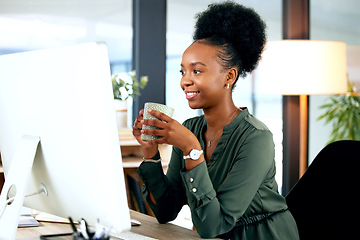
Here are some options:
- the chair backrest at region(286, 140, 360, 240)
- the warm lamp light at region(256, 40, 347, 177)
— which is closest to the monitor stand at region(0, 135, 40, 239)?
the chair backrest at region(286, 140, 360, 240)

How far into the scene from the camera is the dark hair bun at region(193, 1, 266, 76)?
150cm

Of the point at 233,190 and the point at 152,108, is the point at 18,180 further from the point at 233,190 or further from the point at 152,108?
the point at 233,190

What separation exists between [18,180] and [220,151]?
1.96 feet

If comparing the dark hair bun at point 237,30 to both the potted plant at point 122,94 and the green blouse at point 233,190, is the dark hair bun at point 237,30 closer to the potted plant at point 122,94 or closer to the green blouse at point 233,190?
the green blouse at point 233,190

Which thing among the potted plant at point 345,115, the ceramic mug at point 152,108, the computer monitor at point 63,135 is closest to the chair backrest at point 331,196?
the ceramic mug at point 152,108

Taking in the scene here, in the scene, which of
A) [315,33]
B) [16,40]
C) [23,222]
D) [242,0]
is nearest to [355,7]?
[315,33]

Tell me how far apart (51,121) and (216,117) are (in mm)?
613

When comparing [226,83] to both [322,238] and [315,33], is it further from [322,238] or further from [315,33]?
[315,33]

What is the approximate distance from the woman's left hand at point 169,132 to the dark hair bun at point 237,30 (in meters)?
0.38

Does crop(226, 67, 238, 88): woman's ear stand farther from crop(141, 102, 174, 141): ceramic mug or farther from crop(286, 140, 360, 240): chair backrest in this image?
crop(286, 140, 360, 240): chair backrest

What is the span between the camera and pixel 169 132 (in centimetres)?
119

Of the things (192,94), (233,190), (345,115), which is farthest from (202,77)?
(345,115)

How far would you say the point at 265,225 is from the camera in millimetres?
1362

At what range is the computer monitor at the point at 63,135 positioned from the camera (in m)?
0.89
